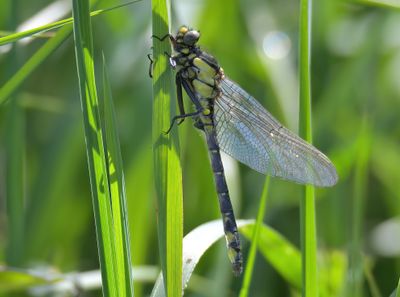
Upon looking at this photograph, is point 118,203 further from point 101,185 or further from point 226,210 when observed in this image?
point 226,210

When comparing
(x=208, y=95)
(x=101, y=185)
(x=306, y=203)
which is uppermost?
(x=208, y=95)

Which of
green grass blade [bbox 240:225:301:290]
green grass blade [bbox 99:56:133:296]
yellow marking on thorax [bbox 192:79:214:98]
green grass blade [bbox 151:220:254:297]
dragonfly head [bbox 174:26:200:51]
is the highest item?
dragonfly head [bbox 174:26:200:51]

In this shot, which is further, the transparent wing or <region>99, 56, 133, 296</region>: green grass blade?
the transparent wing

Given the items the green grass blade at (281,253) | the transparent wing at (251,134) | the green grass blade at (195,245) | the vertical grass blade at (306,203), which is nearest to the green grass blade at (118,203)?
the green grass blade at (195,245)

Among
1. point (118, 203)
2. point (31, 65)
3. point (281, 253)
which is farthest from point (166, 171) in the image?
point (281, 253)

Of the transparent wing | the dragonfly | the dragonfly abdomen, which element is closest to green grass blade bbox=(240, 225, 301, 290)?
the dragonfly abdomen

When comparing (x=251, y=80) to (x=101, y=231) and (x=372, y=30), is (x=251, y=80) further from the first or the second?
Answer: (x=101, y=231)

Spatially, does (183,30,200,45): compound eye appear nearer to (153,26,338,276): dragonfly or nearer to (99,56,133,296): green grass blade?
(153,26,338,276): dragonfly
